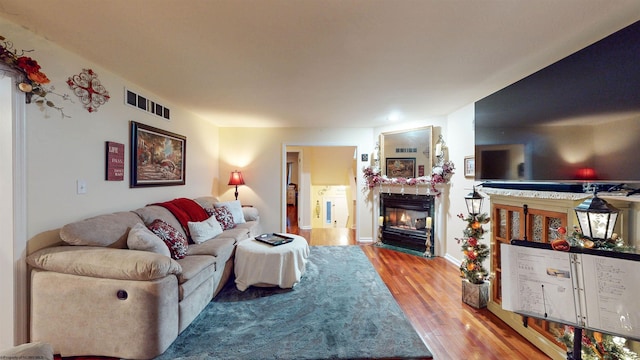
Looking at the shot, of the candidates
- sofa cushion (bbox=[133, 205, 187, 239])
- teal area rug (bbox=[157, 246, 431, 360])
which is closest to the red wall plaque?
sofa cushion (bbox=[133, 205, 187, 239])

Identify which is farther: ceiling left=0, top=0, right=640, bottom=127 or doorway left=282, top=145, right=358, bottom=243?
doorway left=282, top=145, right=358, bottom=243

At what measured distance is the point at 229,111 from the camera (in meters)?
3.55

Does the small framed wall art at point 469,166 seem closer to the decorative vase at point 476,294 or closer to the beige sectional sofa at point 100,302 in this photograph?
the decorative vase at point 476,294

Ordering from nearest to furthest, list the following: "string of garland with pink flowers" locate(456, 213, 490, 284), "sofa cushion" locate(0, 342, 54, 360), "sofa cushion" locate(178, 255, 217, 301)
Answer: "sofa cushion" locate(0, 342, 54, 360) < "sofa cushion" locate(178, 255, 217, 301) < "string of garland with pink flowers" locate(456, 213, 490, 284)

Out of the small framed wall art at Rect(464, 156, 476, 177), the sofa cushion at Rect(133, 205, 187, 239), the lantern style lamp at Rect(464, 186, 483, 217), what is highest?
the small framed wall art at Rect(464, 156, 476, 177)

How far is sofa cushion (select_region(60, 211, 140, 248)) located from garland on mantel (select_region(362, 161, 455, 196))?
3.55 metres

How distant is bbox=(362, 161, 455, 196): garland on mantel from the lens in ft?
11.9

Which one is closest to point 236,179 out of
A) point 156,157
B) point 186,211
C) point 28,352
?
point 186,211

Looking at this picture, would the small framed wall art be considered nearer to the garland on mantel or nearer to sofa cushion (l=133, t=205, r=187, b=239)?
the garland on mantel

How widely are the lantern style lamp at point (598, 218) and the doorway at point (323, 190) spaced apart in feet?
12.2

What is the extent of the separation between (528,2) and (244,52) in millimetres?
1883

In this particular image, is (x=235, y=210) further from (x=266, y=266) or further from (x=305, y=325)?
(x=305, y=325)

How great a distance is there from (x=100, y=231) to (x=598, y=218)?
331 centimetres

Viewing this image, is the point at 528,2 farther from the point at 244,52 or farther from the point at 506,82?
the point at 244,52
